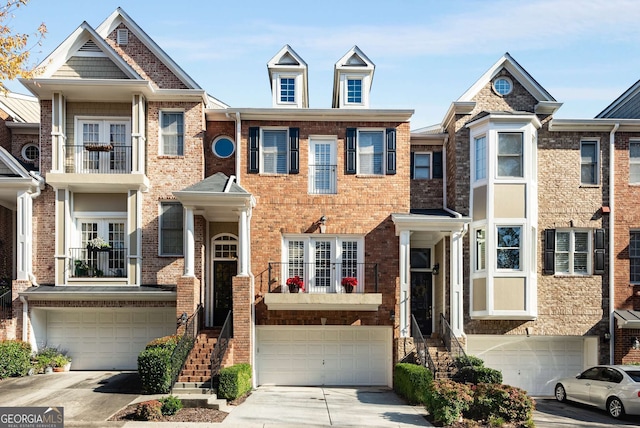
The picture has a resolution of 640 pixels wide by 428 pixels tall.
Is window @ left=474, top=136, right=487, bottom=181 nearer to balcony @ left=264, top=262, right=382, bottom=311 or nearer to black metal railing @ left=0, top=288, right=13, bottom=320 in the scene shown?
balcony @ left=264, top=262, right=382, bottom=311

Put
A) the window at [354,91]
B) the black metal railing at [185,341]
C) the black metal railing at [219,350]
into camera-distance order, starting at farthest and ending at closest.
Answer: the window at [354,91], the black metal railing at [219,350], the black metal railing at [185,341]

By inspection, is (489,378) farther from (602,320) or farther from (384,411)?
(602,320)

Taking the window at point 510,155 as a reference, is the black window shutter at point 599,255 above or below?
below

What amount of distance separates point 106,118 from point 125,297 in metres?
5.80

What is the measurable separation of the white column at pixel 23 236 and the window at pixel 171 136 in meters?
4.51

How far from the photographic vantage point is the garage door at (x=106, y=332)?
70.0ft

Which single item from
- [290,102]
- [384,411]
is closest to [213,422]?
[384,411]

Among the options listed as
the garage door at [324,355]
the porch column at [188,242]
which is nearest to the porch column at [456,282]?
the garage door at [324,355]

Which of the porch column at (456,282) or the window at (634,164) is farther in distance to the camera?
the window at (634,164)

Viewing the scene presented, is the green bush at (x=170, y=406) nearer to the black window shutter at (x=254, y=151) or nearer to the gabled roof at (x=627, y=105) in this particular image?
the black window shutter at (x=254, y=151)

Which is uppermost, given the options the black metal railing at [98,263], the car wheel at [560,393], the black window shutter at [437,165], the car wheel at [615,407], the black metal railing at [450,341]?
the black window shutter at [437,165]

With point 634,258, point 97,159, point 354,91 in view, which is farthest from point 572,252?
point 97,159

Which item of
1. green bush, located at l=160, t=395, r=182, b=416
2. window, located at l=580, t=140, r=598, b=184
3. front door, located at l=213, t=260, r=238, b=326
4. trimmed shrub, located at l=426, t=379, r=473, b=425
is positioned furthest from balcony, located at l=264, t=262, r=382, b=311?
window, located at l=580, t=140, r=598, b=184

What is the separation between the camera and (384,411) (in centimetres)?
1666
